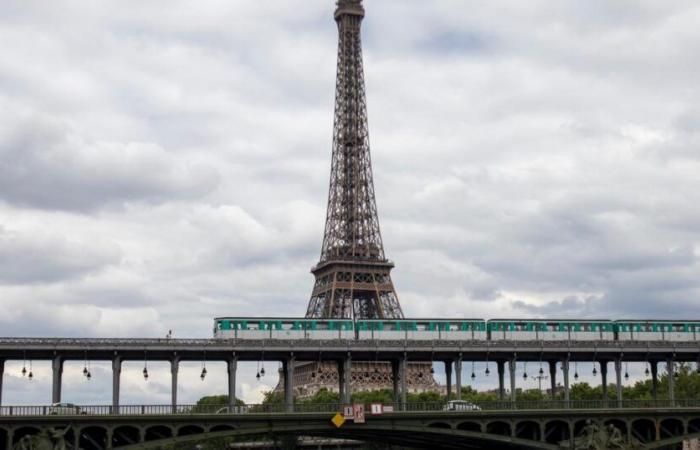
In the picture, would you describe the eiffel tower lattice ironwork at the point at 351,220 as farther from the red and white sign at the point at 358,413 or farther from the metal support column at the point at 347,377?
the red and white sign at the point at 358,413

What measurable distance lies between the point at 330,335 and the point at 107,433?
3696 cm

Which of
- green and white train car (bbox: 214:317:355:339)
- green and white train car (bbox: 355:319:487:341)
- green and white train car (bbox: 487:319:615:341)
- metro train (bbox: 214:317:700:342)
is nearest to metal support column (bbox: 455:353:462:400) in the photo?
metro train (bbox: 214:317:700:342)

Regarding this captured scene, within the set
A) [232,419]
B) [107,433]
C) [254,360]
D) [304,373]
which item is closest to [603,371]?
[254,360]

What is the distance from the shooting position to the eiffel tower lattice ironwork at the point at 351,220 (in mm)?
170875

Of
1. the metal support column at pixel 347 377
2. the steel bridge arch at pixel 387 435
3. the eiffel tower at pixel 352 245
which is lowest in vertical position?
the steel bridge arch at pixel 387 435

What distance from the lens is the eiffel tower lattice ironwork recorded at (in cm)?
17088

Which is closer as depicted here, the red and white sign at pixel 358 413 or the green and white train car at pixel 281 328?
the red and white sign at pixel 358 413

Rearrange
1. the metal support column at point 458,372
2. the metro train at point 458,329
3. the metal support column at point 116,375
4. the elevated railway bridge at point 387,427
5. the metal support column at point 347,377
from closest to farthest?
the elevated railway bridge at point 387,427
the metal support column at point 116,375
the metal support column at point 347,377
the metal support column at point 458,372
the metro train at point 458,329

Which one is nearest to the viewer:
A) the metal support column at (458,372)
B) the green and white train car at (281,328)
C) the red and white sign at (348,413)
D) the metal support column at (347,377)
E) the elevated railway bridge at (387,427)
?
the elevated railway bridge at (387,427)

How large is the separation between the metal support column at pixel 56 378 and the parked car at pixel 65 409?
2431mm

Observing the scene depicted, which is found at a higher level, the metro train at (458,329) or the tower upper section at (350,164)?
the tower upper section at (350,164)

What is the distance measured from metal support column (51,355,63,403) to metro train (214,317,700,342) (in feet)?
72.9

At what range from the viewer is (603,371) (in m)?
127

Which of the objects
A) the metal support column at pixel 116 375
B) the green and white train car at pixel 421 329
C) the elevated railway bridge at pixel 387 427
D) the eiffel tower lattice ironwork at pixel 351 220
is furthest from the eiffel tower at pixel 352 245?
the metal support column at pixel 116 375
